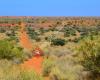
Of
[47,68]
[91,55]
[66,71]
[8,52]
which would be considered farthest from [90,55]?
[8,52]

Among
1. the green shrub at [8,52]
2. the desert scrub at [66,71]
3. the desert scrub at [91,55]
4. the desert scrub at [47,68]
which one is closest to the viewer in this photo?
the desert scrub at [66,71]

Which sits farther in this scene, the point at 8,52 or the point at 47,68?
the point at 8,52

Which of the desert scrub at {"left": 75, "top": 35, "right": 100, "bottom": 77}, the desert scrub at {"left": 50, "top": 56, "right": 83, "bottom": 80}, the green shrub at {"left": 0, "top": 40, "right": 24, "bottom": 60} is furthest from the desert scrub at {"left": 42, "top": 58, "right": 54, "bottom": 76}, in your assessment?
the green shrub at {"left": 0, "top": 40, "right": 24, "bottom": 60}

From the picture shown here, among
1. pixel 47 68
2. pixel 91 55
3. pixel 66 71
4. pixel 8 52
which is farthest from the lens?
pixel 8 52

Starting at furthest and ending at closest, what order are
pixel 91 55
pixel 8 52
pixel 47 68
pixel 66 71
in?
pixel 8 52, pixel 47 68, pixel 91 55, pixel 66 71

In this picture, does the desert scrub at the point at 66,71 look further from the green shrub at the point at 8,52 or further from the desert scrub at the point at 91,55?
the green shrub at the point at 8,52

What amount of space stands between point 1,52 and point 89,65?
629cm

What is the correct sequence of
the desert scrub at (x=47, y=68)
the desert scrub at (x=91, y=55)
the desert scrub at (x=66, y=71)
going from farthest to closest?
1. the desert scrub at (x=47, y=68)
2. the desert scrub at (x=91, y=55)
3. the desert scrub at (x=66, y=71)

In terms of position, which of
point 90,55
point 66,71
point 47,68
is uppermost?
point 90,55

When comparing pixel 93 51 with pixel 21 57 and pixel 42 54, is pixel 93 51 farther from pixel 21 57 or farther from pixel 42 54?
pixel 42 54

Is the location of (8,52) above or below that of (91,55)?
below

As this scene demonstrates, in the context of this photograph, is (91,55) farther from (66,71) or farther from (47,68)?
(47,68)

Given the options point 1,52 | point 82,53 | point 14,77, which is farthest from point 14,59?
point 14,77

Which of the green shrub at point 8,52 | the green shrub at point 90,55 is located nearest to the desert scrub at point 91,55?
the green shrub at point 90,55
